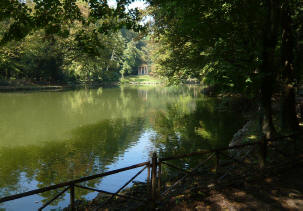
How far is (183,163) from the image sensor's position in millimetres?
13219

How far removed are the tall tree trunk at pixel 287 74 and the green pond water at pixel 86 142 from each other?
488 centimetres

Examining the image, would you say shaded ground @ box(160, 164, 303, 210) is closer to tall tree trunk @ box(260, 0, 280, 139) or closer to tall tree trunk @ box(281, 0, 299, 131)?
tall tree trunk @ box(260, 0, 280, 139)

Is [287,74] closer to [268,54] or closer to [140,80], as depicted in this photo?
[268,54]

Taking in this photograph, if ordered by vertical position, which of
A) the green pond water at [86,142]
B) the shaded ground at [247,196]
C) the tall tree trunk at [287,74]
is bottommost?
the green pond water at [86,142]

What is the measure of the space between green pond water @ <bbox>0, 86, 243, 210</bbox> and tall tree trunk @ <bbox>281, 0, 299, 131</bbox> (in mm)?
4879

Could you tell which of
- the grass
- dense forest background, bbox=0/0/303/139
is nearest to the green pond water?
A: dense forest background, bbox=0/0/303/139

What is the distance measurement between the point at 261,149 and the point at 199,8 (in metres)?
6.61

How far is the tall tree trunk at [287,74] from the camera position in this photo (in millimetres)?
11422

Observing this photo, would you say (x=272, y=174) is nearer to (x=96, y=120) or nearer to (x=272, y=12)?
(x=272, y=12)

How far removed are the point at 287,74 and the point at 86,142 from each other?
13185 millimetres

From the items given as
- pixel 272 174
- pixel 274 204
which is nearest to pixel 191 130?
pixel 272 174

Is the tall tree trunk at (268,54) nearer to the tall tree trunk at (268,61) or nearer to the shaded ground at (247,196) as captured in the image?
the tall tree trunk at (268,61)

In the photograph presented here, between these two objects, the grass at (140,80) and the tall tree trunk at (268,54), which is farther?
the grass at (140,80)

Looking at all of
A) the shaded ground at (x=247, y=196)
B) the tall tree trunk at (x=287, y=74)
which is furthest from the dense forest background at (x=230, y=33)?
the shaded ground at (x=247, y=196)
